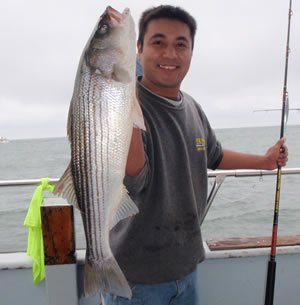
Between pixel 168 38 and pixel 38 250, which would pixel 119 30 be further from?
pixel 38 250

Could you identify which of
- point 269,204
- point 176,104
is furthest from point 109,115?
point 269,204

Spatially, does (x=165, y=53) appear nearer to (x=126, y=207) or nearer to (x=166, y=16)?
(x=166, y=16)

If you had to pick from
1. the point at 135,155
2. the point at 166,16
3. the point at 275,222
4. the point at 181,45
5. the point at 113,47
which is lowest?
the point at 275,222

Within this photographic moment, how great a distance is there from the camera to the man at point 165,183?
5.76 ft

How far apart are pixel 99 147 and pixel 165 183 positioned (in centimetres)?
53

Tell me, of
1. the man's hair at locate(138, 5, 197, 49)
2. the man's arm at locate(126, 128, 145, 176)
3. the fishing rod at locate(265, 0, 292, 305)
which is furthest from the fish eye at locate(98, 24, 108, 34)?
the fishing rod at locate(265, 0, 292, 305)

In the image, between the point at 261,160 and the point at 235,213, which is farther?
the point at 235,213

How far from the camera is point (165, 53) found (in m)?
1.83

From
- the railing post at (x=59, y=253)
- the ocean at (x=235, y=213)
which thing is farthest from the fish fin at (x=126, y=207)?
the ocean at (x=235, y=213)

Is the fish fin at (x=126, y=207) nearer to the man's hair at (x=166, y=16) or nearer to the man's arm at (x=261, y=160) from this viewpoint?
the man's hair at (x=166, y=16)

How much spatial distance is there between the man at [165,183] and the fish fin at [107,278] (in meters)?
0.24

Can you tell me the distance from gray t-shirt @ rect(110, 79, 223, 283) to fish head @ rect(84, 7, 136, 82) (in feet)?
1.49

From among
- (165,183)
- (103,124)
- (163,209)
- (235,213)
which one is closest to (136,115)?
(103,124)

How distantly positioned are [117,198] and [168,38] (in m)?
1.00
